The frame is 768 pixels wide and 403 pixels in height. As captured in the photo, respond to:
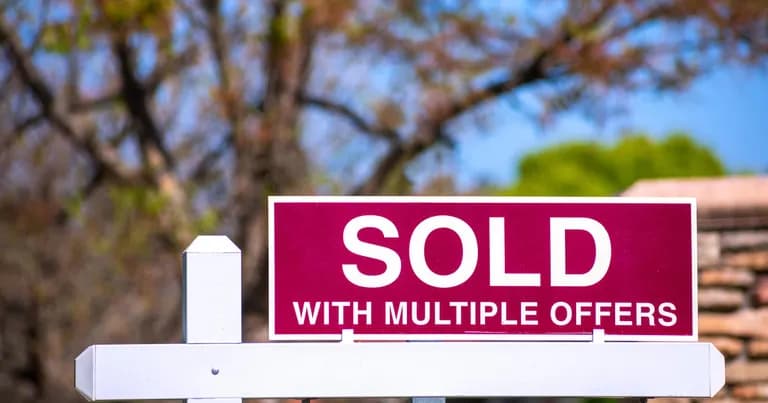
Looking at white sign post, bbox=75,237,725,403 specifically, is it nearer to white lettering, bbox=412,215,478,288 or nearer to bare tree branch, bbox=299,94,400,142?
white lettering, bbox=412,215,478,288

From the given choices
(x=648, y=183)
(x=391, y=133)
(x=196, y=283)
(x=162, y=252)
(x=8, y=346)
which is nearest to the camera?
(x=196, y=283)

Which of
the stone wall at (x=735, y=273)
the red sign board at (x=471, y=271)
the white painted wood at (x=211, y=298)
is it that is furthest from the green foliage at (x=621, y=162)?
the white painted wood at (x=211, y=298)

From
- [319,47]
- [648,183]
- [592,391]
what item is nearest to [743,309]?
[648,183]

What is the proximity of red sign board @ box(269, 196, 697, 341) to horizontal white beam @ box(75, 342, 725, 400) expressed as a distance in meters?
0.06

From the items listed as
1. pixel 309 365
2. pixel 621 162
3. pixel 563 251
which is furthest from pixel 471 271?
pixel 621 162

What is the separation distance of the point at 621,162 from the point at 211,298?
18.9m

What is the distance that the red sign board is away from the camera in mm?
3189

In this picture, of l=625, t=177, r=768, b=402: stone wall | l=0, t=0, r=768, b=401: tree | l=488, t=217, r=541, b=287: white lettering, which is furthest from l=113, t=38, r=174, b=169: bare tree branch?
l=488, t=217, r=541, b=287: white lettering

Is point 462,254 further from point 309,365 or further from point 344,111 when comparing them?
point 344,111

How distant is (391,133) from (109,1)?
2.86 m

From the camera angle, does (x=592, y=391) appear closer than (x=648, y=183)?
Yes

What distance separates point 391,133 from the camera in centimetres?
1092

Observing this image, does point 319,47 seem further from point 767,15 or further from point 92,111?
point 767,15

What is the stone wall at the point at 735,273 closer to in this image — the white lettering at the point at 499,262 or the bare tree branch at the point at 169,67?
the white lettering at the point at 499,262
